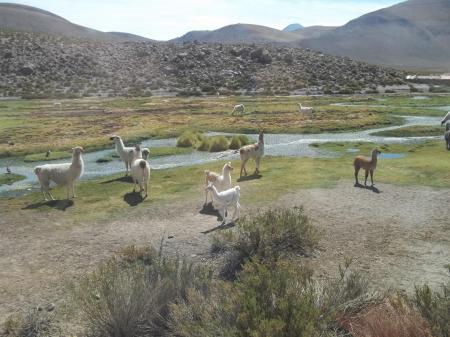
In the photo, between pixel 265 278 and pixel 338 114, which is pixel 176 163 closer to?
pixel 265 278

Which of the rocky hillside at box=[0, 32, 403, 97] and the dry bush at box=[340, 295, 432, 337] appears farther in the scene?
the rocky hillside at box=[0, 32, 403, 97]

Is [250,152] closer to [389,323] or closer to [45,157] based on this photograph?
[45,157]

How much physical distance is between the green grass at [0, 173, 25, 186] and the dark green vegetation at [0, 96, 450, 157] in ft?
20.1

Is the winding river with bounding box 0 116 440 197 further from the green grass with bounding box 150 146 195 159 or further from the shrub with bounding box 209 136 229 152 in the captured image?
the shrub with bounding box 209 136 229 152

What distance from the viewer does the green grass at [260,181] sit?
16219 mm

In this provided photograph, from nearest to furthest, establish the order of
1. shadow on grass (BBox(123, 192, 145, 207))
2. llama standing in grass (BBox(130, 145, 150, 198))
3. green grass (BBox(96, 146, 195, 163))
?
shadow on grass (BBox(123, 192, 145, 207)), llama standing in grass (BBox(130, 145, 150, 198)), green grass (BBox(96, 146, 195, 163))

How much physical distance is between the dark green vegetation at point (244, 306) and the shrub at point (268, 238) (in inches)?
20.0

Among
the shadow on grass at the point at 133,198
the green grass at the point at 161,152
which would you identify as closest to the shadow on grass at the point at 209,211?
the shadow on grass at the point at 133,198

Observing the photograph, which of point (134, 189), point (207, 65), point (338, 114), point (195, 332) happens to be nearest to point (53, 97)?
point (207, 65)

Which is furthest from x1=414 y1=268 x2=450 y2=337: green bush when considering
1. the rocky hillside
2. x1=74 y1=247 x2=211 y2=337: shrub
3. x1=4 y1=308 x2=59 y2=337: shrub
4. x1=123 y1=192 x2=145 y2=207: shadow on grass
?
the rocky hillside

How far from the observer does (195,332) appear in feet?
23.4

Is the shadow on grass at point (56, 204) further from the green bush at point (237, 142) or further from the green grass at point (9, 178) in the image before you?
the green bush at point (237, 142)

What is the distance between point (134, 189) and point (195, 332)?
11.5 metres

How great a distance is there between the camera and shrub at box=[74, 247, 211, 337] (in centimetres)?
809
